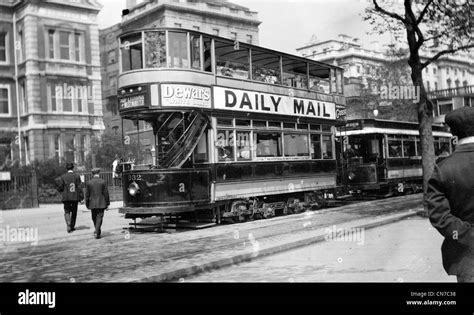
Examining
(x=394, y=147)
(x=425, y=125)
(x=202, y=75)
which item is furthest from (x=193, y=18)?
(x=394, y=147)

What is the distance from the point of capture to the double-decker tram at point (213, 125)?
12344 mm

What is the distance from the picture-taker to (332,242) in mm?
9352

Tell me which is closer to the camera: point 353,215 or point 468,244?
point 468,244

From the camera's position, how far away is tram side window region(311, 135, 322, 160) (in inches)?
671

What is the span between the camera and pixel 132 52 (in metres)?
12.8

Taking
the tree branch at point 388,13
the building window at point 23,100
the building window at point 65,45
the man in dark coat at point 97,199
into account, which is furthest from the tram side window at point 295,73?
the building window at point 23,100

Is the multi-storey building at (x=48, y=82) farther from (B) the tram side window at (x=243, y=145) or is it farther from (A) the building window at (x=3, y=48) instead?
(B) the tram side window at (x=243, y=145)

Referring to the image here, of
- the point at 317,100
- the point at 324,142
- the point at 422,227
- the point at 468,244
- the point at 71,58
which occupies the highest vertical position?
the point at 71,58

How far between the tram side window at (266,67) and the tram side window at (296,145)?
5.70 feet
